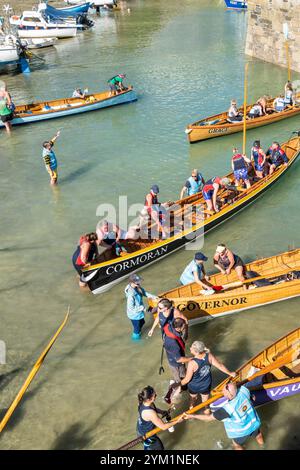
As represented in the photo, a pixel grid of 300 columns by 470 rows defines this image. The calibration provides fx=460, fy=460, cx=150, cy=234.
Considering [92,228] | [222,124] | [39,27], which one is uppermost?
[39,27]

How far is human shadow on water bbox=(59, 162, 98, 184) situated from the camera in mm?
20344

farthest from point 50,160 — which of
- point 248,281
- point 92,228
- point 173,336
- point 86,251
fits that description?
point 173,336

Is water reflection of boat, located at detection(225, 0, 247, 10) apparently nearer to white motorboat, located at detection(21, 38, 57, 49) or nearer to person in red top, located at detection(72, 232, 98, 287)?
white motorboat, located at detection(21, 38, 57, 49)

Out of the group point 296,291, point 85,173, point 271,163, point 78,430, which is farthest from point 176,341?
point 85,173

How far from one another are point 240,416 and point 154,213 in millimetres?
8271

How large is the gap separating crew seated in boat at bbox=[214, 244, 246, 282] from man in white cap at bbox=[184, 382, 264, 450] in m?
4.77

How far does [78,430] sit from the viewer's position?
9.32 m

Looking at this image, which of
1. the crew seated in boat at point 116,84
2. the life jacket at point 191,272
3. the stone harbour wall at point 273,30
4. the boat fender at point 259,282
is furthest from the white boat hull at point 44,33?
the boat fender at point 259,282

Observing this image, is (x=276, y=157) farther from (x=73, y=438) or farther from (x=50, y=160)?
(x=73, y=438)

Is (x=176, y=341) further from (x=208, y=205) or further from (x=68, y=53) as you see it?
(x=68, y=53)

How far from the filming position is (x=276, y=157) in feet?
61.3

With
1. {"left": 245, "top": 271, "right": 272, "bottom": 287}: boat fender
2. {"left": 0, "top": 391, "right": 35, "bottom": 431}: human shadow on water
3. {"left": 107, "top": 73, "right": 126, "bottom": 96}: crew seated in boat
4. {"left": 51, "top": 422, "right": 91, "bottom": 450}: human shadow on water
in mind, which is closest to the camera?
{"left": 51, "top": 422, "right": 91, "bottom": 450}: human shadow on water

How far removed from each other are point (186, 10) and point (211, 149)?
47.6 metres

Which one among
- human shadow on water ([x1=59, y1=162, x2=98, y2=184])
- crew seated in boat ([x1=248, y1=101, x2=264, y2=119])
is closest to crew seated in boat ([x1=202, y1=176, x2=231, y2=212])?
human shadow on water ([x1=59, y1=162, x2=98, y2=184])
